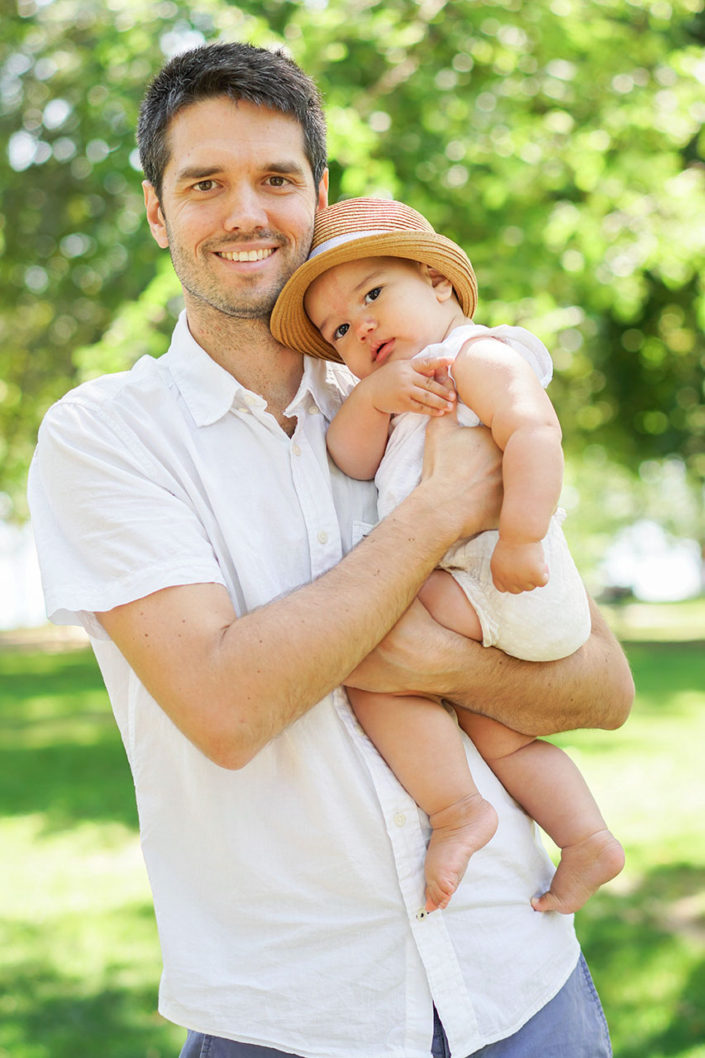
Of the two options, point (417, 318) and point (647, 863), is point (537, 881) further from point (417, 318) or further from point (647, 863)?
point (647, 863)

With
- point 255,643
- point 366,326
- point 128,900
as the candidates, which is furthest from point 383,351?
point 128,900

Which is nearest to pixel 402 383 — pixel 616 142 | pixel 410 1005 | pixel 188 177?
pixel 188 177

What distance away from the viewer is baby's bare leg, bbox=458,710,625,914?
2295 millimetres

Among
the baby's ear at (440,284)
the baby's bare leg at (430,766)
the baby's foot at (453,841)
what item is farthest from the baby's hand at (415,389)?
the baby's foot at (453,841)

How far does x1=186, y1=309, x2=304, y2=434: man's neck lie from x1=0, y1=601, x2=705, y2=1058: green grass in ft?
10.7

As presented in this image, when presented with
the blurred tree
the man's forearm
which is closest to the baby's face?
the man's forearm

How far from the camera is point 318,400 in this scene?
2445 mm

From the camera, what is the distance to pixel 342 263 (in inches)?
95.1

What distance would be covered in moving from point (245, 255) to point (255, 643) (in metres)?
0.90

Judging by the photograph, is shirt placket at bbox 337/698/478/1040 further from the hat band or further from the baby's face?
the hat band

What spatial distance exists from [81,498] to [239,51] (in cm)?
103

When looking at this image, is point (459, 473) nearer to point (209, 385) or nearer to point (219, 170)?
point (209, 385)

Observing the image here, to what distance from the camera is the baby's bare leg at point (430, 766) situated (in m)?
2.05

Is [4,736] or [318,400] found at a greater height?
[318,400]
